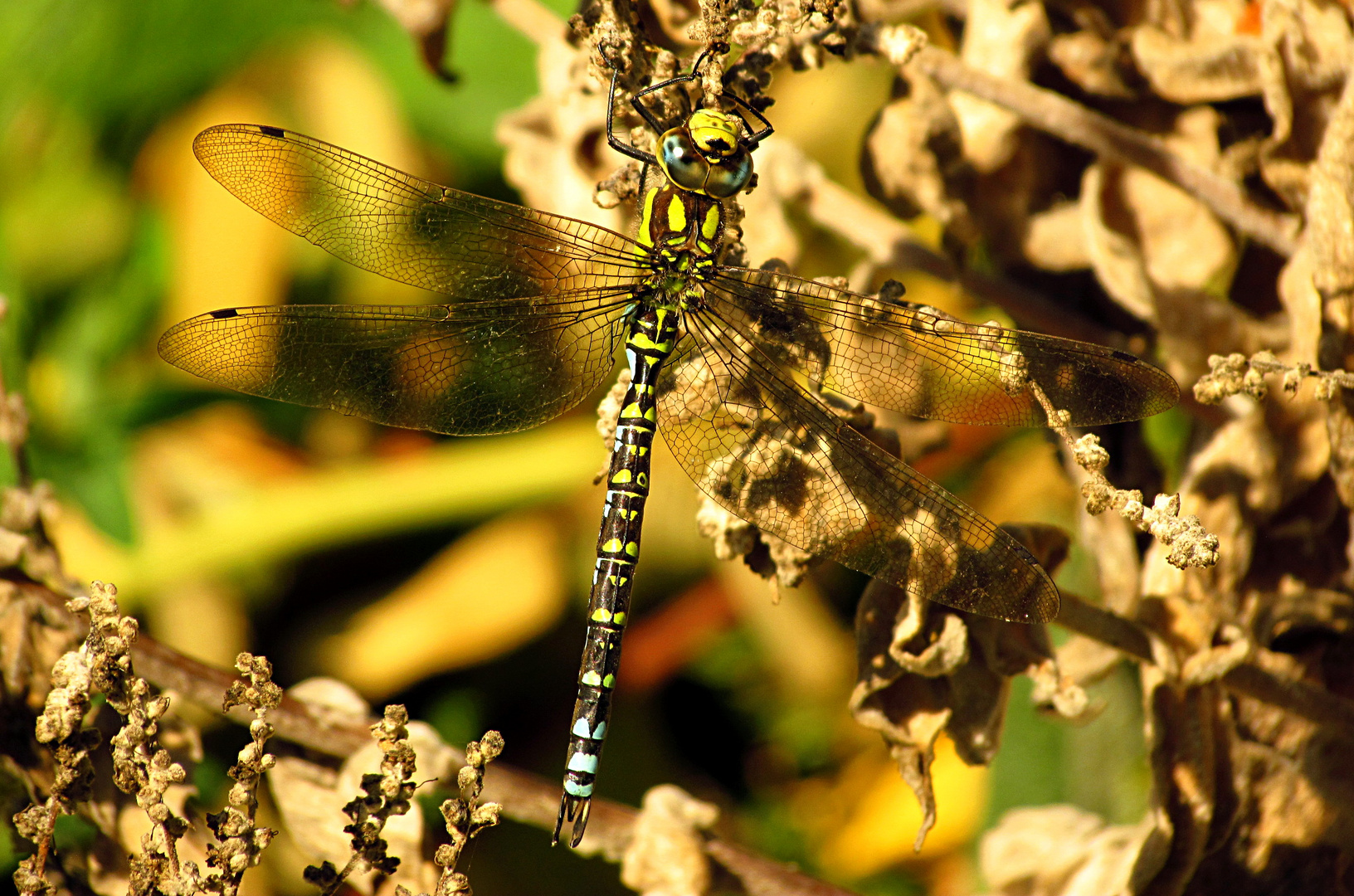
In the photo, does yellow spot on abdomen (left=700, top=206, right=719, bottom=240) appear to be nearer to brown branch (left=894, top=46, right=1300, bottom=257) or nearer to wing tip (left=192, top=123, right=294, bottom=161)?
brown branch (left=894, top=46, right=1300, bottom=257)

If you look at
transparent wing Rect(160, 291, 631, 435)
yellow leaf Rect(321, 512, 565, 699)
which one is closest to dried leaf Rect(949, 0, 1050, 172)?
transparent wing Rect(160, 291, 631, 435)

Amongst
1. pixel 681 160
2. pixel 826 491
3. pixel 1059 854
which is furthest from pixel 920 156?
pixel 1059 854

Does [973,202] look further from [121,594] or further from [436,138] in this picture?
[121,594]

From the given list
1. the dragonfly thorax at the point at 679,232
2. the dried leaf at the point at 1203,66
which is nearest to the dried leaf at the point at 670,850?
the dragonfly thorax at the point at 679,232

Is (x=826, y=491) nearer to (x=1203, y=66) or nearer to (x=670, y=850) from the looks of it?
(x=670, y=850)

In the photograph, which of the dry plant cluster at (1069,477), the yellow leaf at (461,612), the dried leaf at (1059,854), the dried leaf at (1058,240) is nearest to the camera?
the dry plant cluster at (1069,477)

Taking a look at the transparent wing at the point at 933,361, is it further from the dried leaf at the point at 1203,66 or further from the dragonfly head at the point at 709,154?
the dried leaf at the point at 1203,66
